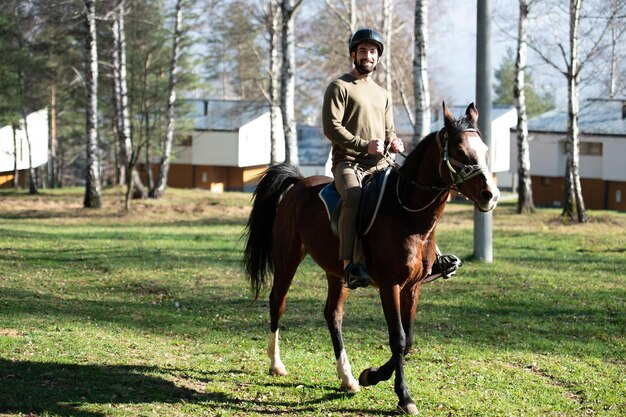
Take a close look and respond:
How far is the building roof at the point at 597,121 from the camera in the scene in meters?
49.6

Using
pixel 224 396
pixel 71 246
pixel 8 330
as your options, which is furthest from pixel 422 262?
pixel 71 246

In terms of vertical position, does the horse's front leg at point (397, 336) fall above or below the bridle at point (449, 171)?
below

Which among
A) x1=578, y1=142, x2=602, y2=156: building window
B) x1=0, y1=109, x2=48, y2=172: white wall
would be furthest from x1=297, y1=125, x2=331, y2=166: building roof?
x1=0, y1=109, x2=48, y2=172: white wall

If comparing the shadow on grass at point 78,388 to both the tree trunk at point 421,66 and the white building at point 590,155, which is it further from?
the white building at point 590,155

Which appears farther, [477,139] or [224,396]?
[224,396]

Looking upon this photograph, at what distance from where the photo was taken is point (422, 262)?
715 centimetres

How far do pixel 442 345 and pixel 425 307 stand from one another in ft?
8.48

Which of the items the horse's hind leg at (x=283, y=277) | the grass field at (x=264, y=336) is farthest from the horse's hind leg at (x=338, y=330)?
the horse's hind leg at (x=283, y=277)

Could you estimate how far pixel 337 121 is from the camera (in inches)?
293

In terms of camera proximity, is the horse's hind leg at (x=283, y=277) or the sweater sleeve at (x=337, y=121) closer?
the sweater sleeve at (x=337, y=121)

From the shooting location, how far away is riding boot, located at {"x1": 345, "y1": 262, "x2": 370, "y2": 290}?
23.3 ft

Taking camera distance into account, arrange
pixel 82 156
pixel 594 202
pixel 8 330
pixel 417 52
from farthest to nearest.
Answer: pixel 82 156, pixel 594 202, pixel 417 52, pixel 8 330

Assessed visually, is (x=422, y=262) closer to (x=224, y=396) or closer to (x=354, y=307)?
(x=224, y=396)

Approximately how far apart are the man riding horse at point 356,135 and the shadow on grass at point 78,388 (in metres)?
1.73
